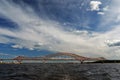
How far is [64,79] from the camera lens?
1340 inches

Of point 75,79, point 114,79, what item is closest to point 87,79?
point 75,79

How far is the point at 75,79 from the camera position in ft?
113

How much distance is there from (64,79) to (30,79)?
592cm

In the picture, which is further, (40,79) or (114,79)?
(114,79)

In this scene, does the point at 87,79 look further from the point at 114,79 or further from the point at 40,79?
the point at 40,79

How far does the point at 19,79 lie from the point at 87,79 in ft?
40.0

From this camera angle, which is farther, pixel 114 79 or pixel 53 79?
pixel 114 79

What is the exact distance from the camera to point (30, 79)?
109 feet

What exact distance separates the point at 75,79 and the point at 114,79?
7608 mm

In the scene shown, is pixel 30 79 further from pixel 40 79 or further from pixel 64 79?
pixel 64 79

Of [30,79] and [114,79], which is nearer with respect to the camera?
[30,79]

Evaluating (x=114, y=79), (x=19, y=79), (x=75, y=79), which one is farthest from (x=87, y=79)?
(x=19, y=79)

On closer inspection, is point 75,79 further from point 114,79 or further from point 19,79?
point 19,79

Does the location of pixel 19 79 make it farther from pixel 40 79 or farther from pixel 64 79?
pixel 64 79
